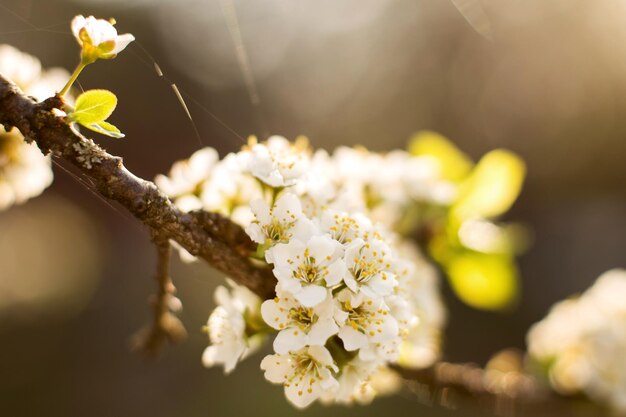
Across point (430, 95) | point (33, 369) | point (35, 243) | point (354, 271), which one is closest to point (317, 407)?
point (33, 369)

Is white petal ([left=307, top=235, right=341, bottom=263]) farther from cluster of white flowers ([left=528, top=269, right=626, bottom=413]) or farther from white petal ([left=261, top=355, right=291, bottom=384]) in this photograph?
cluster of white flowers ([left=528, top=269, right=626, bottom=413])

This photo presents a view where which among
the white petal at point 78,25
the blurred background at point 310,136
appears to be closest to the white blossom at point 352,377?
the white petal at point 78,25

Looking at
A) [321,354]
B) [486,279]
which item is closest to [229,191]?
[321,354]

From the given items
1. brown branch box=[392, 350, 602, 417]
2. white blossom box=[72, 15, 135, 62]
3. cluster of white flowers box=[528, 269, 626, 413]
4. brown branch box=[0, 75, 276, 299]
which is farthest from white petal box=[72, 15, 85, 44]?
cluster of white flowers box=[528, 269, 626, 413]

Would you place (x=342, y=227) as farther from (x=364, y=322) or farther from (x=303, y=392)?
(x=303, y=392)

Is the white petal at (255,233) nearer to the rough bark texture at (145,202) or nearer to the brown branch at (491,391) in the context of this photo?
the rough bark texture at (145,202)

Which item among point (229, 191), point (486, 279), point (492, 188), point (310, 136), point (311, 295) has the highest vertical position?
point (310, 136)

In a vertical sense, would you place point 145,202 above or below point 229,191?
below
